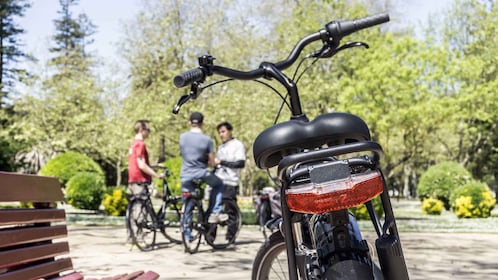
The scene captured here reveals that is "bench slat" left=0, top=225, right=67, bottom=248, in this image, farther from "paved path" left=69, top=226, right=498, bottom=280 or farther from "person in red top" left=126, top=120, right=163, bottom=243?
"person in red top" left=126, top=120, right=163, bottom=243

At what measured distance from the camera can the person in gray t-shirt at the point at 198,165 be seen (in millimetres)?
8547

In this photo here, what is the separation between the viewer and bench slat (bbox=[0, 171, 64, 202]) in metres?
2.88

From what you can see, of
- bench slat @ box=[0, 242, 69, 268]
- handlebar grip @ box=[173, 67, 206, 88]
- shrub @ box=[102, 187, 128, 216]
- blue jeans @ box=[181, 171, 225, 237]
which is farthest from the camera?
shrub @ box=[102, 187, 128, 216]

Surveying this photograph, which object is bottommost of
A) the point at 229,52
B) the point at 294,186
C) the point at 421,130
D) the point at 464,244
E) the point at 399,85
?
the point at 464,244

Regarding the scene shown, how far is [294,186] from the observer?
1857 mm

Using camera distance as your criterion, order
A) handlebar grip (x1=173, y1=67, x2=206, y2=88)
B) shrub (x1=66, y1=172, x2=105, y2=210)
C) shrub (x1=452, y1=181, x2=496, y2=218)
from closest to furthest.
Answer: handlebar grip (x1=173, y1=67, x2=206, y2=88) → shrub (x1=452, y1=181, x2=496, y2=218) → shrub (x1=66, y1=172, x2=105, y2=210)

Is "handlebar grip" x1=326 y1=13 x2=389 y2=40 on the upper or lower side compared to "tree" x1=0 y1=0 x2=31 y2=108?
lower

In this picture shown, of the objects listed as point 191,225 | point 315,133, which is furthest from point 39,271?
point 191,225

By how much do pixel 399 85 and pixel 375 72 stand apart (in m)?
0.92

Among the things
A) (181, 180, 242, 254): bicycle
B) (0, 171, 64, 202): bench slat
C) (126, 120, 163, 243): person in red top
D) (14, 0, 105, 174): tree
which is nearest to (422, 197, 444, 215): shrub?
(181, 180, 242, 254): bicycle

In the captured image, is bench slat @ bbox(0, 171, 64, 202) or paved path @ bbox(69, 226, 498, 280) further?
paved path @ bbox(69, 226, 498, 280)

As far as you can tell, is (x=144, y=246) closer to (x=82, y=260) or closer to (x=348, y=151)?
(x=82, y=260)

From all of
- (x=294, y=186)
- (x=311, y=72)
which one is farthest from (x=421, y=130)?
(x=294, y=186)

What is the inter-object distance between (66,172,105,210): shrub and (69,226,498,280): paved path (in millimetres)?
7892
